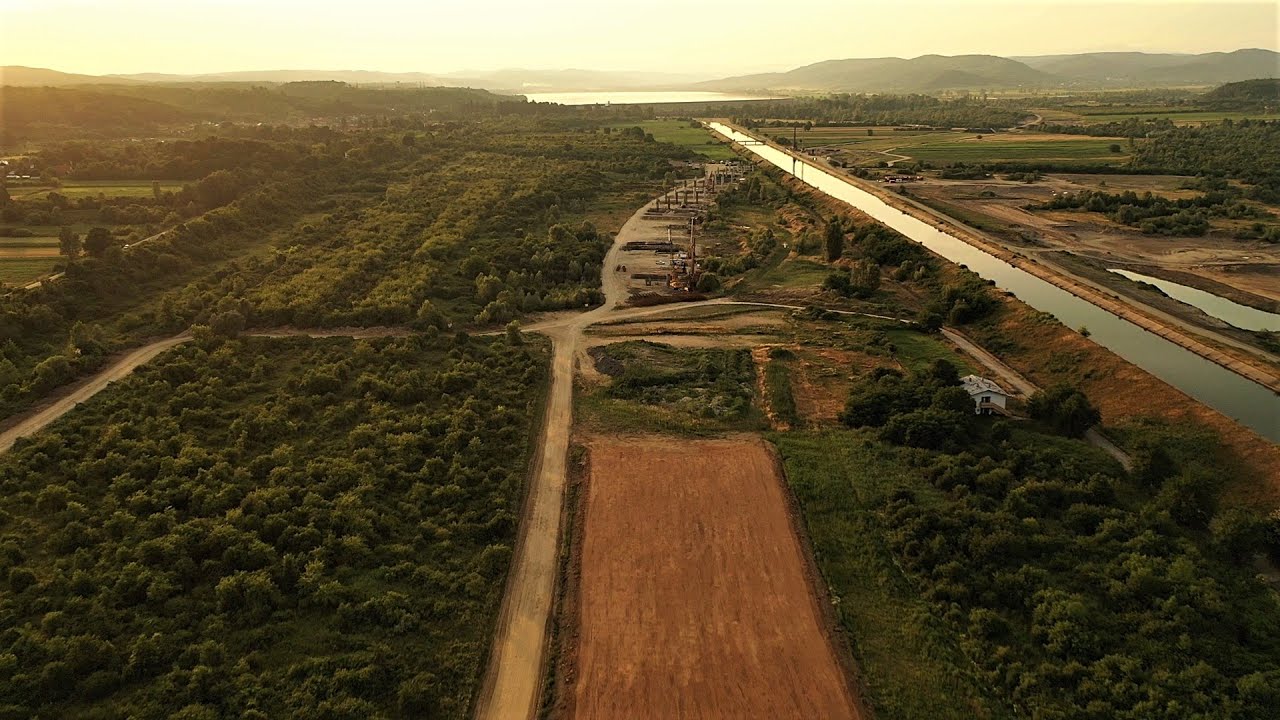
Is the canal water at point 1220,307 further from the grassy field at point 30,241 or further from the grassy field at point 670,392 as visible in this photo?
the grassy field at point 30,241

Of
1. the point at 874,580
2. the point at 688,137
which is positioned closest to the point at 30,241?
the point at 874,580

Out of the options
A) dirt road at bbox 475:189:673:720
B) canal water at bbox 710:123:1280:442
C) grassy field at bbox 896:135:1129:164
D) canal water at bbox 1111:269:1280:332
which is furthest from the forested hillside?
grassy field at bbox 896:135:1129:164

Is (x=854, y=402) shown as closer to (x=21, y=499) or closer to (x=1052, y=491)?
(x=1052, y=491)

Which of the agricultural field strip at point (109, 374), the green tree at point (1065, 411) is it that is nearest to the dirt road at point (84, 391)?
the agricultural field strip at point (109, 374)

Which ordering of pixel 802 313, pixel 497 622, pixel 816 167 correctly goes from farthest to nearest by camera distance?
pixel 816 167 → pixel 802 313 → pixel 497 622

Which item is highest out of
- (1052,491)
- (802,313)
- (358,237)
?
(358,237)

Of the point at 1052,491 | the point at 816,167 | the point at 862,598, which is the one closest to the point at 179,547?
the point at 862,598

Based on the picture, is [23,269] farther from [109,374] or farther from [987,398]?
[987,398]
